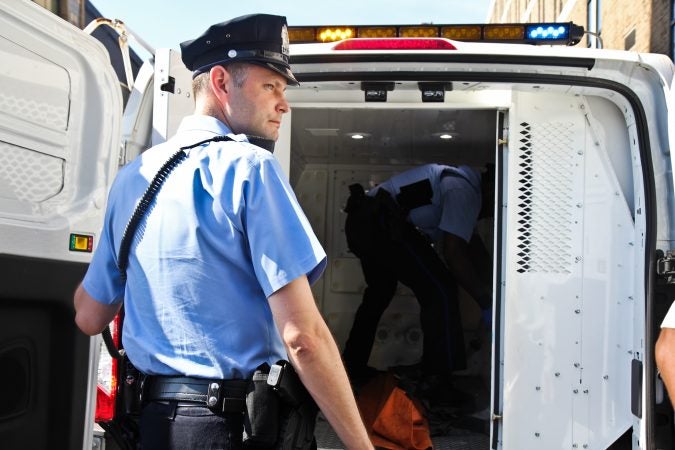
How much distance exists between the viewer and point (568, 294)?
2.62 metres

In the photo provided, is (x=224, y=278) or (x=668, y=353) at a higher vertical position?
(x=224, y=278)

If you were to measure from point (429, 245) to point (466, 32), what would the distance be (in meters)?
2.23

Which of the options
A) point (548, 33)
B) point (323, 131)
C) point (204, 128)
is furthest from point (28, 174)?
point (323, 131)

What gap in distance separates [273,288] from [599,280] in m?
1.71

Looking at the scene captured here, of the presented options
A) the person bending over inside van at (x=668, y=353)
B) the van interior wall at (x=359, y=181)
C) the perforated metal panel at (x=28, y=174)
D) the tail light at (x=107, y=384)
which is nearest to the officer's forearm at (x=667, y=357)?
the person bending over inside van at (x=668, y=353)

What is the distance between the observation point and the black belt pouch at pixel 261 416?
1370mm

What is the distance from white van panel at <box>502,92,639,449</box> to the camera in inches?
102

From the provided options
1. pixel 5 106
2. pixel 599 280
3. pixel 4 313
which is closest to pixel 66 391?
pixel 4 313

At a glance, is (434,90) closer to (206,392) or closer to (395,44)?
(395,44)

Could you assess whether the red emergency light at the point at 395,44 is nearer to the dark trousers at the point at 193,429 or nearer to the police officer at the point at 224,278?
the police officer at the point at 224,278

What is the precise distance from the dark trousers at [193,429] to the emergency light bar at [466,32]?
1.74 metres

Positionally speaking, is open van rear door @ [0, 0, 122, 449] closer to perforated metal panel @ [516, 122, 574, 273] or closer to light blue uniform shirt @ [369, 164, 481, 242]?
perforated metal panel @ [516, 122, 574, 273]

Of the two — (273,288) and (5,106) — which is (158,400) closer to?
(273,288)

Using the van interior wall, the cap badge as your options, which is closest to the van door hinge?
the cap badge
